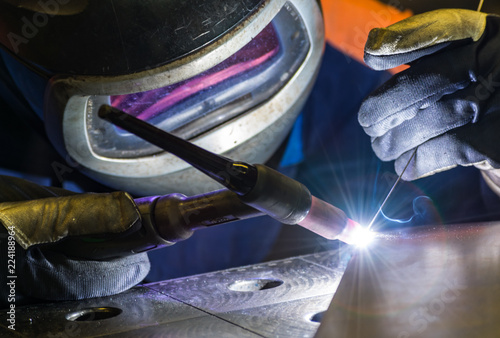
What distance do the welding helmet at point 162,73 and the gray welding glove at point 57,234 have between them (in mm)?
213

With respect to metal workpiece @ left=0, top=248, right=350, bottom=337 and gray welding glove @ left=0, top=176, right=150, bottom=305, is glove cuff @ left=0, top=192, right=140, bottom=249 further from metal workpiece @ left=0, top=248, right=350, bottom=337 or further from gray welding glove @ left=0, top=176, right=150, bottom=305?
metal workpiece @ left=0, top=248, right=350, bottom=337

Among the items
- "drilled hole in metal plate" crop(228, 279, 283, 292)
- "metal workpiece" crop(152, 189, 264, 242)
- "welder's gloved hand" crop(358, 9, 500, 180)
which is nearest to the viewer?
"metal workpiece" crop(152, 189, 264, 242)

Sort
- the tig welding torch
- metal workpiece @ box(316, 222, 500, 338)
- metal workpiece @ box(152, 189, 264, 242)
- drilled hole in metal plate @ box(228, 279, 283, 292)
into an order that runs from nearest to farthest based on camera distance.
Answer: metal workpiece @ box(316, 222, 500, 338)
the tig welding torch
metal workpiece @ box(152, 189, 264, 242)
drilled hole in metal plate @ box(228, 279, 283, 292)

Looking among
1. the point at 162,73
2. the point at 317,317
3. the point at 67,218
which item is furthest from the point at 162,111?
the point at 317,317

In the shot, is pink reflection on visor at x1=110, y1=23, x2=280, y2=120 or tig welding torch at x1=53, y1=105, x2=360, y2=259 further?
pink reflection on visor at x1=110, y1=23, x2=280, y2=120

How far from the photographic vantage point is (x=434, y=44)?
88 cm

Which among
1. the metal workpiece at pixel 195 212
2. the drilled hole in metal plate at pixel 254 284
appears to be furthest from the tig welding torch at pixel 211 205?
the drilled hole in metal plate at pixel 254 284

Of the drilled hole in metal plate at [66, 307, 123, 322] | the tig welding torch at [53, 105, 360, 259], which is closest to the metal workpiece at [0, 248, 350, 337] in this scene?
the drilled hole in metal plate at [66, 307, 123, 322]

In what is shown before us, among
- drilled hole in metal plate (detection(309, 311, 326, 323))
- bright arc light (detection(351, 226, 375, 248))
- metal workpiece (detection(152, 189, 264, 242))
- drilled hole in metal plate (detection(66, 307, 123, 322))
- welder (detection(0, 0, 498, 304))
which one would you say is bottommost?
drilled hole in metal plate (detection(66, 307, 123, 322))

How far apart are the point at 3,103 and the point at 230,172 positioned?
84 cm

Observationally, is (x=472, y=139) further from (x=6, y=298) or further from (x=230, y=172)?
(x=6, y=298)

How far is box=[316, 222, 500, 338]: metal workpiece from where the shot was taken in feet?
1.63

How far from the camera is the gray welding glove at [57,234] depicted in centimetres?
78

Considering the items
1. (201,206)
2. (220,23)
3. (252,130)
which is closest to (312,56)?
(252,130)
